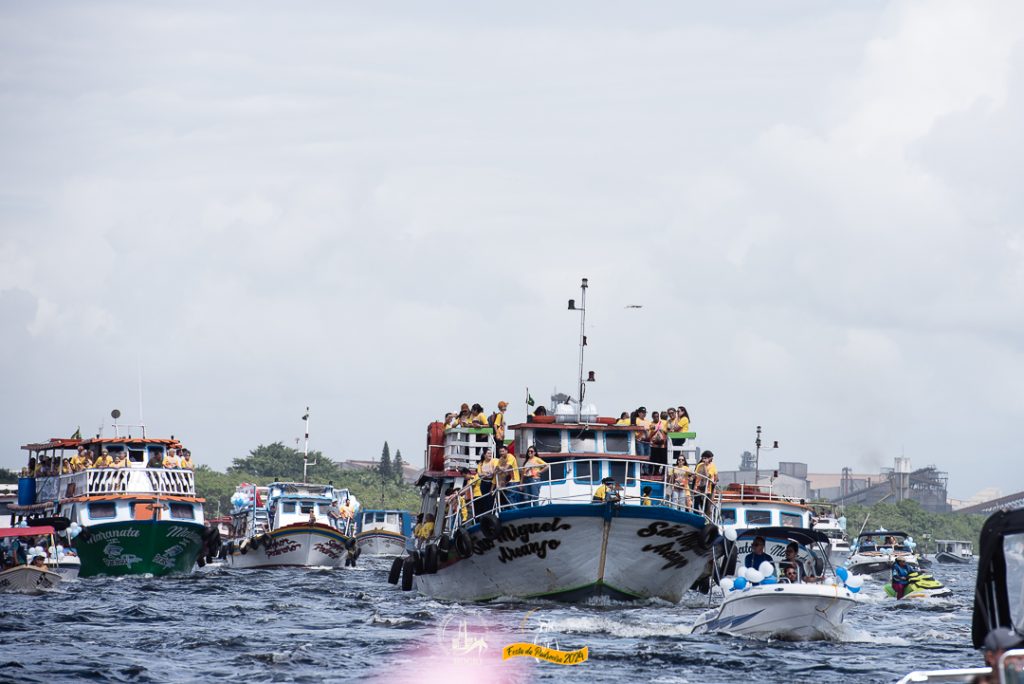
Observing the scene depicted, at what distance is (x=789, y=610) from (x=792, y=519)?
99.0 feet

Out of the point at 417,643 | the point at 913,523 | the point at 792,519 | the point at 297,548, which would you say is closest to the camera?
the point at 417,643

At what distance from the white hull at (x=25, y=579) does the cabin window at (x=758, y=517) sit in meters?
25.9

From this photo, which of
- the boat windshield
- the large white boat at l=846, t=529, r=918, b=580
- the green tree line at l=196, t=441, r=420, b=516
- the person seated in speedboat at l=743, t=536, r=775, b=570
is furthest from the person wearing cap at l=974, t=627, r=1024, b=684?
the green tree line at l=196, t=441, r=420, b=516

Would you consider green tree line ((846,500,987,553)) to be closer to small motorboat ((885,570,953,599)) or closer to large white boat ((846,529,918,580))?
large white boat ((846,529,918,580))

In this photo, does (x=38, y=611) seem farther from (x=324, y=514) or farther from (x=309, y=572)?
(x=324, y=514)

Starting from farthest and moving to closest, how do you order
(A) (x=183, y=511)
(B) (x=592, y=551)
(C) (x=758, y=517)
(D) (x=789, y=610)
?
1. (A) (x=183, y=511)
2. (C) (x=758, y=517)
3. (B) (x=592, y=551)
4. (D) (x=789, y=610)

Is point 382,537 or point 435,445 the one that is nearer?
point 435,445

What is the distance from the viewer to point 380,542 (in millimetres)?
97375

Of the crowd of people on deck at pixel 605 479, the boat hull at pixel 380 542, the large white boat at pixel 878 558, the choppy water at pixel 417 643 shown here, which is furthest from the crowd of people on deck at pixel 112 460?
the boat hull at pixel 380 542

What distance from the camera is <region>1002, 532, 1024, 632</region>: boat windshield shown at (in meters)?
17.7

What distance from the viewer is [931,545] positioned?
184 m

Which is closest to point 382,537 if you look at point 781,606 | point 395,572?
point 395,572

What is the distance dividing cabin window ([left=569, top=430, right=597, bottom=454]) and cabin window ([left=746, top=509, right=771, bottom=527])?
1959 centimetres

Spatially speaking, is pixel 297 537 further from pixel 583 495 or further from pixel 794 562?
pixel 794 562
